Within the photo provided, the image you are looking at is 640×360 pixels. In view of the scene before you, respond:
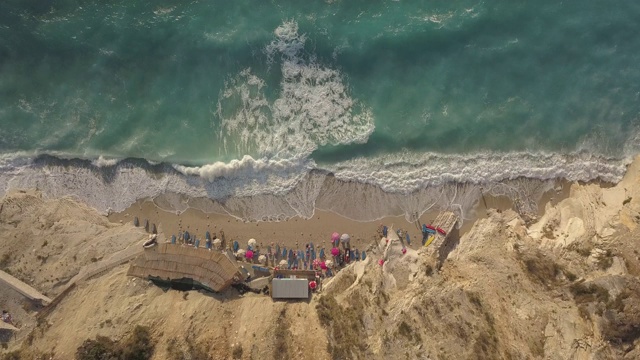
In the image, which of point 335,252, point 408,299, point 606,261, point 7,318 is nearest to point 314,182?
point 335,252

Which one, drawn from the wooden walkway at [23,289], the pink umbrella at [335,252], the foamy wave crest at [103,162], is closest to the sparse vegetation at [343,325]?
the pink umbrella at [335,252]

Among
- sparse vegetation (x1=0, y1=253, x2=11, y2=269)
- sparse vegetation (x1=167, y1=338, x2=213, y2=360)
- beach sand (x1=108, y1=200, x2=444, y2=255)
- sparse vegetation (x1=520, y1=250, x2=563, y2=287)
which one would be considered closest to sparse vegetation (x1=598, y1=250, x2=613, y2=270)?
sparse vegetation (x1=520, y1=250, x2=563, y2=287)

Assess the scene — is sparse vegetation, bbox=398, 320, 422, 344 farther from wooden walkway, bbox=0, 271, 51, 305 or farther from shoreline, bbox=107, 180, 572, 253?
wooden walkway, bbox=0, 271, 51, 305

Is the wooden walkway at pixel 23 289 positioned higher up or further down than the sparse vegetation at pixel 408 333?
higher up

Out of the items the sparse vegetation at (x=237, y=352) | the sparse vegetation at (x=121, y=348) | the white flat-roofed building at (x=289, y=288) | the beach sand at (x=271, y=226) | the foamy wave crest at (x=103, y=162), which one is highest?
the foamy wave crest at (x=103, y=162)

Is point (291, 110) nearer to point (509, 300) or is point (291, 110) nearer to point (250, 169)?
point (250, 169)

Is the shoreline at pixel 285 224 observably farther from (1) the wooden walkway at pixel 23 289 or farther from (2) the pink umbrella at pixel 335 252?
(1) the wooden walkway at pixel 23 289

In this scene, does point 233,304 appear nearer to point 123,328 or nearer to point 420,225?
point 123,328
